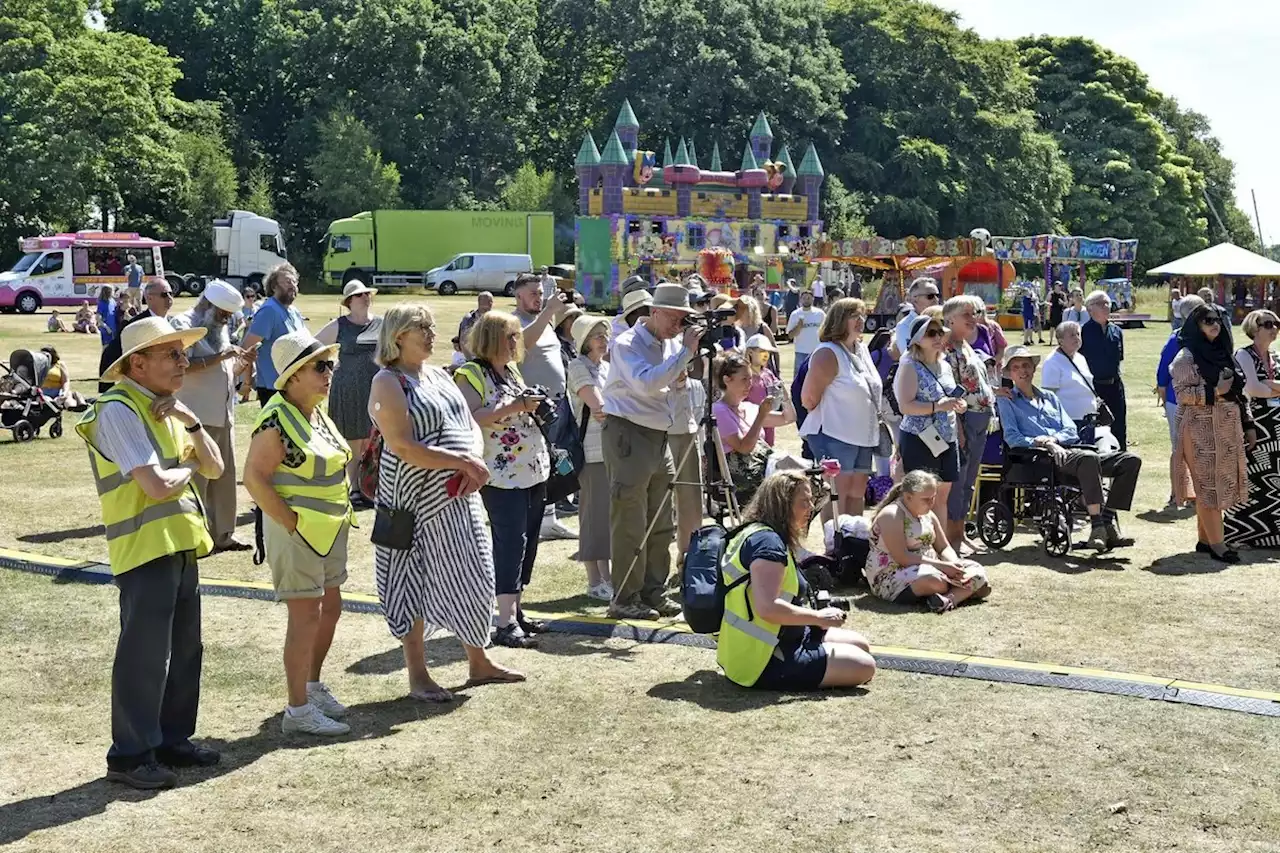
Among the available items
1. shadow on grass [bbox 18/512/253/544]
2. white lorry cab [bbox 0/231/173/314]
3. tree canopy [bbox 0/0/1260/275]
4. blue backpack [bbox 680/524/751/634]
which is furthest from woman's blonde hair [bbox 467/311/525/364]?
tree canopy [bbox 0/0/1260/275]

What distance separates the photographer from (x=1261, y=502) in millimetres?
10141

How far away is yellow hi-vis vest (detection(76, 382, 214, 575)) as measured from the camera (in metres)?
5.35

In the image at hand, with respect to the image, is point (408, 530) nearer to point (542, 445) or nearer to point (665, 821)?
point (542, 445)

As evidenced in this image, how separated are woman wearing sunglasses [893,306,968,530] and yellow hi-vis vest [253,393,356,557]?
4153mm

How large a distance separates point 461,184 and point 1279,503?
55548 millimetres

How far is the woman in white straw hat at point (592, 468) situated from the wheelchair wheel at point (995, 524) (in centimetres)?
280

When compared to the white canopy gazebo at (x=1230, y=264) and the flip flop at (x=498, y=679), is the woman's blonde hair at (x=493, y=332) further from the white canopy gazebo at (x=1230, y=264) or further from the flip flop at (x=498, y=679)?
the white canopy gazebo at (x=1230, y=264)

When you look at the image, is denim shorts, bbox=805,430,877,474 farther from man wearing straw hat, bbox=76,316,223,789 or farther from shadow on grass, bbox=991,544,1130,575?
man wearing straw hat, bbox=76,316,223,789

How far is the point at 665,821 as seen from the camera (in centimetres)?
512

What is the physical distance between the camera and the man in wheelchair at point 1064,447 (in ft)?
32.5

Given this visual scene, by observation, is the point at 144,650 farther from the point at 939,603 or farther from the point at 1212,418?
the point at 1212,418

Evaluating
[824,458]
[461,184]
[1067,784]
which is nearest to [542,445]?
[824,458]

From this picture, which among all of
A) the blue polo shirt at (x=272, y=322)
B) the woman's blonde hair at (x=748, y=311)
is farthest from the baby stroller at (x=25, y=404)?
the woman's blonde hair at (x=748, y=311)

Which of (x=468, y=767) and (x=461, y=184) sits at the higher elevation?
(x=461, y=184)
